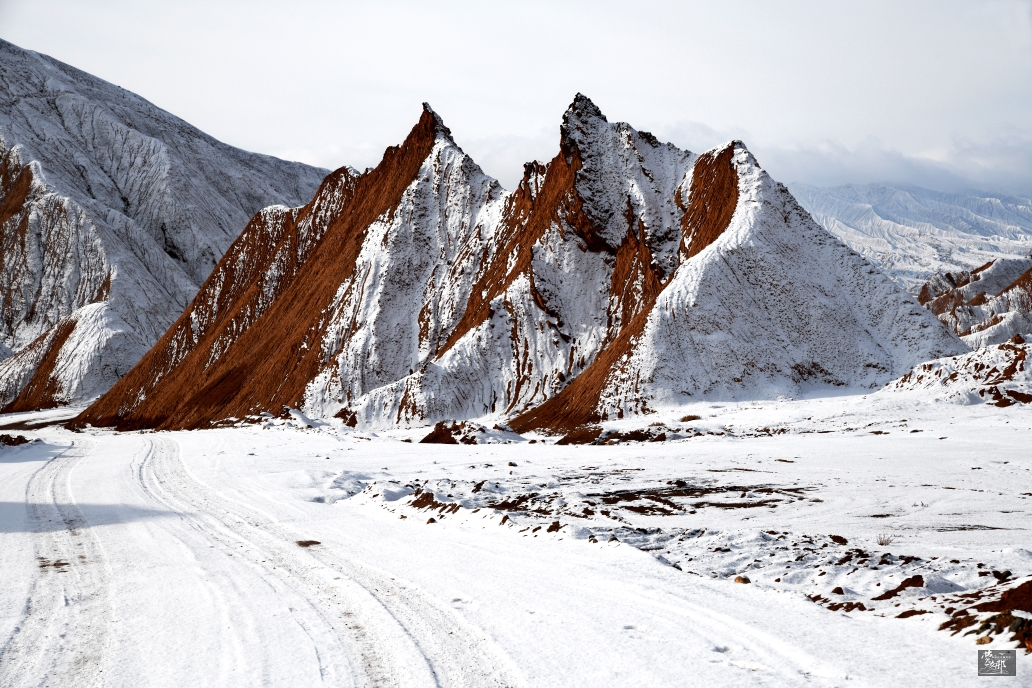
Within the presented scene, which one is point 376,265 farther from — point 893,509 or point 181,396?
point 893,509

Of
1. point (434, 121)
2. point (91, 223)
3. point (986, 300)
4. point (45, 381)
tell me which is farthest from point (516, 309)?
point (986, 300)

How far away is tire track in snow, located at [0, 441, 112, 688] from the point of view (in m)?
5.75

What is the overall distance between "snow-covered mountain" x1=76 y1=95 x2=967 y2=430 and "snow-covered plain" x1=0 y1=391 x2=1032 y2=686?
16.6 m

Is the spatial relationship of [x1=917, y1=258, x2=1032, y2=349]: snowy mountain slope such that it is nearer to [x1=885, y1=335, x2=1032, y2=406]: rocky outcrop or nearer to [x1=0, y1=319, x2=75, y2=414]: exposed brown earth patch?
[x1=885, y1=335, x2=1032, y2=406]: rocky outcrop

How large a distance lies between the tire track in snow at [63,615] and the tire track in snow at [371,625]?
1649 mm

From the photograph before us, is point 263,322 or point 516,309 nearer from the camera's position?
point 516,309

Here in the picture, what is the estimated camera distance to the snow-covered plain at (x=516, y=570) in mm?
5645

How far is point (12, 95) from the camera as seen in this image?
107 meters

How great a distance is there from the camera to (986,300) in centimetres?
10019

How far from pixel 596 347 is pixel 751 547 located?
30.9 meters

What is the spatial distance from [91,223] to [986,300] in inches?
4704

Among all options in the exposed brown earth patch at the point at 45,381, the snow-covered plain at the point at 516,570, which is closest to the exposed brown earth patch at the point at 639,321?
the snow-covered plain at the point at 516,570

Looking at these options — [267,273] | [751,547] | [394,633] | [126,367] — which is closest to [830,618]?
[751,547]

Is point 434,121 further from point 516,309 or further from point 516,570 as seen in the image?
point 516,570
